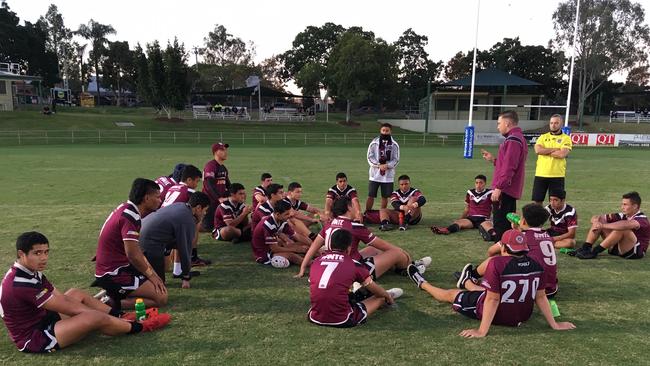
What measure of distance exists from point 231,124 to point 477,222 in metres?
39.8

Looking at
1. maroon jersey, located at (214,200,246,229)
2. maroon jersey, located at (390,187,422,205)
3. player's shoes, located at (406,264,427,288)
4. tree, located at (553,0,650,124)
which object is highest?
tree, located at (553,0,650,124)

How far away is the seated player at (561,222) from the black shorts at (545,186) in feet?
0.78

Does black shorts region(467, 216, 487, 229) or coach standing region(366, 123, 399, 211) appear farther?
coach standing region(366, 123, 399, 211)

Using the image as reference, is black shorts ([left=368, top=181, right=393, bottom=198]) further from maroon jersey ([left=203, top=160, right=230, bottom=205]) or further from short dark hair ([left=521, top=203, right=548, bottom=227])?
short dark hair ([left=521, top=203, right=548, bottom=227])

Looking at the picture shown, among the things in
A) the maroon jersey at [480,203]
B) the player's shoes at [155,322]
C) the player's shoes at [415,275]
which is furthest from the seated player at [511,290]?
the maroon jersey at [480,203]

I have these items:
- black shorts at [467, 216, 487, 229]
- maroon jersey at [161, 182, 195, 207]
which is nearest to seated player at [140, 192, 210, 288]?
maroon jersey at [161, 182, 195, 207]

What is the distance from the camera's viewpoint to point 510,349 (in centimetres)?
387

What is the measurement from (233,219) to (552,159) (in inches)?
228

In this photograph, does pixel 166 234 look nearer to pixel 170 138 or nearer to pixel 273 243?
pixel 273 243

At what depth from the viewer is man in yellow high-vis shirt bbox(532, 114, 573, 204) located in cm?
752

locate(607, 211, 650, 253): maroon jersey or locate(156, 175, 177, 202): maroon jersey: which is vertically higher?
locate(156, 175, 177, 202): maroon jersey

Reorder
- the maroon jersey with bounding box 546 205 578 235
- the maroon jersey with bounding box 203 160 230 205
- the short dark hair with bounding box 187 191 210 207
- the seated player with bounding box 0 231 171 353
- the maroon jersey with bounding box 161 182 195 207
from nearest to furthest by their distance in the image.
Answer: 1. the seated player with bounding box 0 231 171 353
2. the short dark hair with bounding box 187 191 210 207
3. the maroon jersey with bounding box 161 182 195 207
4. the maroon jersey with bounding box 546 205 578 235
5. the maroon jersey with bounding box 203 160 230 205

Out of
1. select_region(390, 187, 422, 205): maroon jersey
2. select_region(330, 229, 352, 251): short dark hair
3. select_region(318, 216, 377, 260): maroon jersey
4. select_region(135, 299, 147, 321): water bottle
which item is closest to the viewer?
select_region(330, 229, 352, 251): short dark hair

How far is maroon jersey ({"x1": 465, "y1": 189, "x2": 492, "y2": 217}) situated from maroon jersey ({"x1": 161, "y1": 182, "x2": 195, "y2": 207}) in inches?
214
